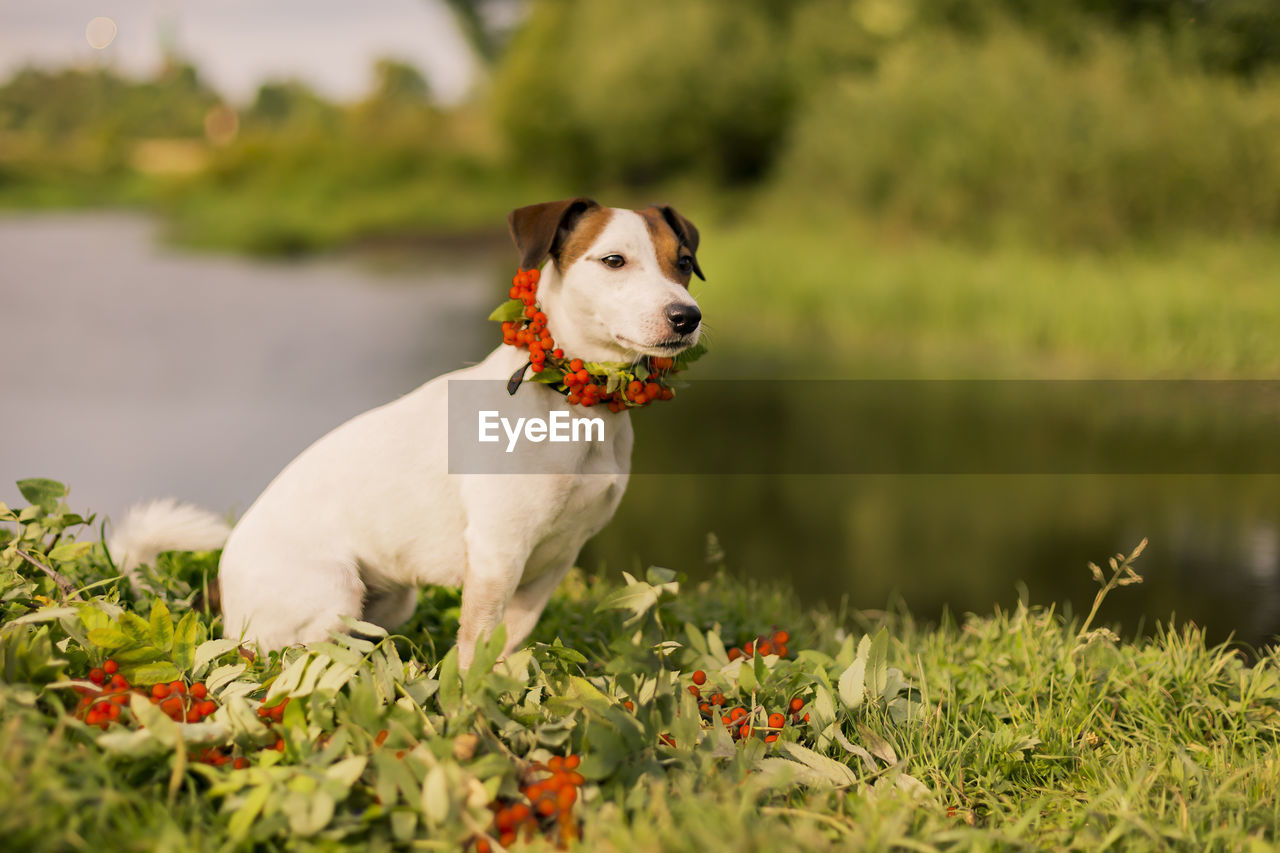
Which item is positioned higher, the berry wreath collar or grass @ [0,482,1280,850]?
the berry wreath collar

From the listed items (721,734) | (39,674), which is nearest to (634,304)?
(721,734)

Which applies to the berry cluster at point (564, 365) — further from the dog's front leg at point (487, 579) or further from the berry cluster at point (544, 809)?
the berry cluster at point (544, 809)

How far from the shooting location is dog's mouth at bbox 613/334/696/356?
2955 mm

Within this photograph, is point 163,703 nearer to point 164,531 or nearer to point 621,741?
point 164,531

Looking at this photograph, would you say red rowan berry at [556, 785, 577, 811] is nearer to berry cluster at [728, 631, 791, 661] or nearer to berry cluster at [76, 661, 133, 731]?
berry cluster at [76, 661, 133, 731]

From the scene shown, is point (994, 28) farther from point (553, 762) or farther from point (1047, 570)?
point (553, 762)

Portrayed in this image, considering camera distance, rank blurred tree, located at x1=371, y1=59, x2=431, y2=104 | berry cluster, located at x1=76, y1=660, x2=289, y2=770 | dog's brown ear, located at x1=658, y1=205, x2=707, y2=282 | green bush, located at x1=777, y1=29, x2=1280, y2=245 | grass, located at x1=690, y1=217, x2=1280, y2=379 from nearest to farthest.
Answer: berry cluster, located at x1=76, y1=660, x2=289, y2=770
dog's brown ear, located at x1=658, y1=205, x2=707, y2=282
grass, located at x1=690, y1=217, x2=1280, y2=379
green bush, located at x1=777, y1=29, x2=1280, y2=245
blurred tree, located at x1=371, y1=59, x2=431, y2=104

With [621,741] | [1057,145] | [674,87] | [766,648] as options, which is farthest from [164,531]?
[674,87]

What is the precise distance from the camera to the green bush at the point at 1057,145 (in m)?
12.4

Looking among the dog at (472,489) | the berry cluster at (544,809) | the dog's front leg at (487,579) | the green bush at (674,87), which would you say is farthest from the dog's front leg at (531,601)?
the green bush at (674,87)

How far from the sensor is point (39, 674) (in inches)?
104

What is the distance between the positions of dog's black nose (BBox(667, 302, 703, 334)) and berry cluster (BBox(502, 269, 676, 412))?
0.81 feet

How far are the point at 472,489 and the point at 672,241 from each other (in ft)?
3.26

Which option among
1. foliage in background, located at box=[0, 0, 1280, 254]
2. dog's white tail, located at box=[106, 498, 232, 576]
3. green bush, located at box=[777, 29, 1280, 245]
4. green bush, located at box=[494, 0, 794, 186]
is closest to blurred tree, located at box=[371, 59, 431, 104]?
foliage in background, located at box=[0, 0, 1280, 254]
